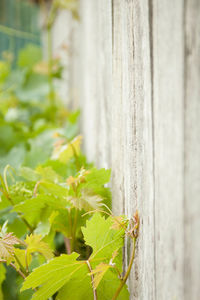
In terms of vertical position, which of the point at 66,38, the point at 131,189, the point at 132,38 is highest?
the point at 66,38

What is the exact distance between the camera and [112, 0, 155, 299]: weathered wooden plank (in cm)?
59

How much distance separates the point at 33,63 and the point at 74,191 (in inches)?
67.1

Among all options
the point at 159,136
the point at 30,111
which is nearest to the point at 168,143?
the point at 159,136

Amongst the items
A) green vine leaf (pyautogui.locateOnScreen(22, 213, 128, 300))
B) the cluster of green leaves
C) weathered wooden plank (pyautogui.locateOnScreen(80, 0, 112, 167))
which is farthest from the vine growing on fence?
the cluster of green leaves

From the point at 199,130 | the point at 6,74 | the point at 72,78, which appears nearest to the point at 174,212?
the point at 199,130

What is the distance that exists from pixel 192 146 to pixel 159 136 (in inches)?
4.2

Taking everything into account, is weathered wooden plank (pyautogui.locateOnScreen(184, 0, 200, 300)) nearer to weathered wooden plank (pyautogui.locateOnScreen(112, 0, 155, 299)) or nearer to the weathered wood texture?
the weathered wood texture

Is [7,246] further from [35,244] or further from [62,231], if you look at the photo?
[62,231]

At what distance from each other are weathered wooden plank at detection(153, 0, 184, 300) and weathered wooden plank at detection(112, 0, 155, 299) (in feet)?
0.12

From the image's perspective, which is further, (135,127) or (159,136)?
(135,127)

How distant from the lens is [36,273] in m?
0.63

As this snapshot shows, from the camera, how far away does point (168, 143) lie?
1.61 feet

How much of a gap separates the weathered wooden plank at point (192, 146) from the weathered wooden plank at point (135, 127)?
0.44 ft

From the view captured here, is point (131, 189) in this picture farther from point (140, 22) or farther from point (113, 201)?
point (140, 22)
